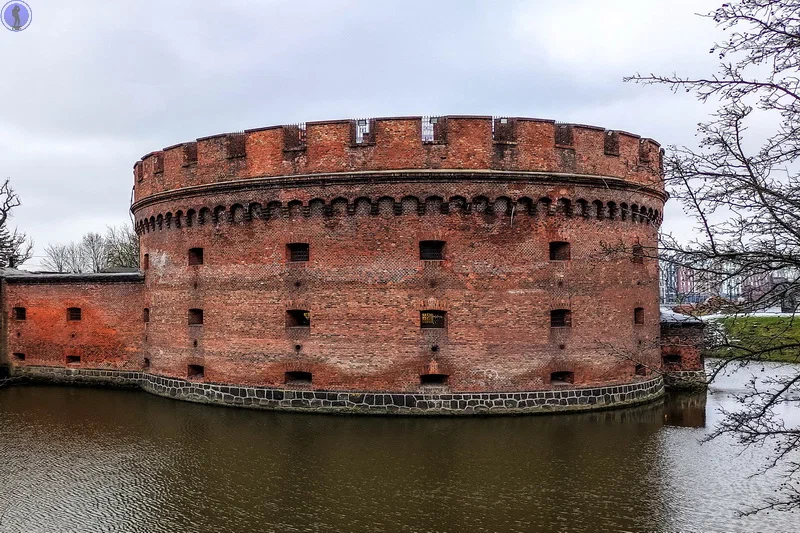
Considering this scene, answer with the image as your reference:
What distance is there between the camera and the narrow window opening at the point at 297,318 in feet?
45.6

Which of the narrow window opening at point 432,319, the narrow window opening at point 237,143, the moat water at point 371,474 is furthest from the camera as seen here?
the narrow window opening at point 237,143

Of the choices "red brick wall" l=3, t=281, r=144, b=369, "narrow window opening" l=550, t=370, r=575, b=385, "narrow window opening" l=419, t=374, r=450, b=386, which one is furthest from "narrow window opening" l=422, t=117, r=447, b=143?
"red brick wall" l=3, t=281, r=144, b=369

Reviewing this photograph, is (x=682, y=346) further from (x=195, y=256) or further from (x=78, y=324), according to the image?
Result: (x=78, y=324)

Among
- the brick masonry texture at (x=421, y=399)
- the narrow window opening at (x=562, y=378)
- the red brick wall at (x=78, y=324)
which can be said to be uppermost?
the red brick wall at (x=78, y=324)

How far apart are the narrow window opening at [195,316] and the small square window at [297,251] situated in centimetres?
317

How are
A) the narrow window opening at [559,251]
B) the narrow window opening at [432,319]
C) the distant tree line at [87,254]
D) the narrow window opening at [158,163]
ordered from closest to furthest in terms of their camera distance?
the narrow window opening at [432,319], the narrow window opening at [559,251], the narrow window opening at [158,163], the distant tree line at [87,254]

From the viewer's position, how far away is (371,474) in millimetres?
8984

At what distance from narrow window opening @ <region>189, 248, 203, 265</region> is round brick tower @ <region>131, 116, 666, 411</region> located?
1.16 m

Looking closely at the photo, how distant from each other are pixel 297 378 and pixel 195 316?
3.47 meters

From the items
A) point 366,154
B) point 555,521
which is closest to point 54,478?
point 555,521

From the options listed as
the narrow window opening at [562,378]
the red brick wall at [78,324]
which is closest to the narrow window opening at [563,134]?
the narrow window opening at [562,378]

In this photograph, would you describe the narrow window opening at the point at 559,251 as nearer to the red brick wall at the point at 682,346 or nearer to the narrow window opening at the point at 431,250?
the narrow window opening at the point at 431,250

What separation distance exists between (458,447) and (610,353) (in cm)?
526

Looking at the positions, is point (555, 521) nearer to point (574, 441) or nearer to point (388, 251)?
point (574, 441)
